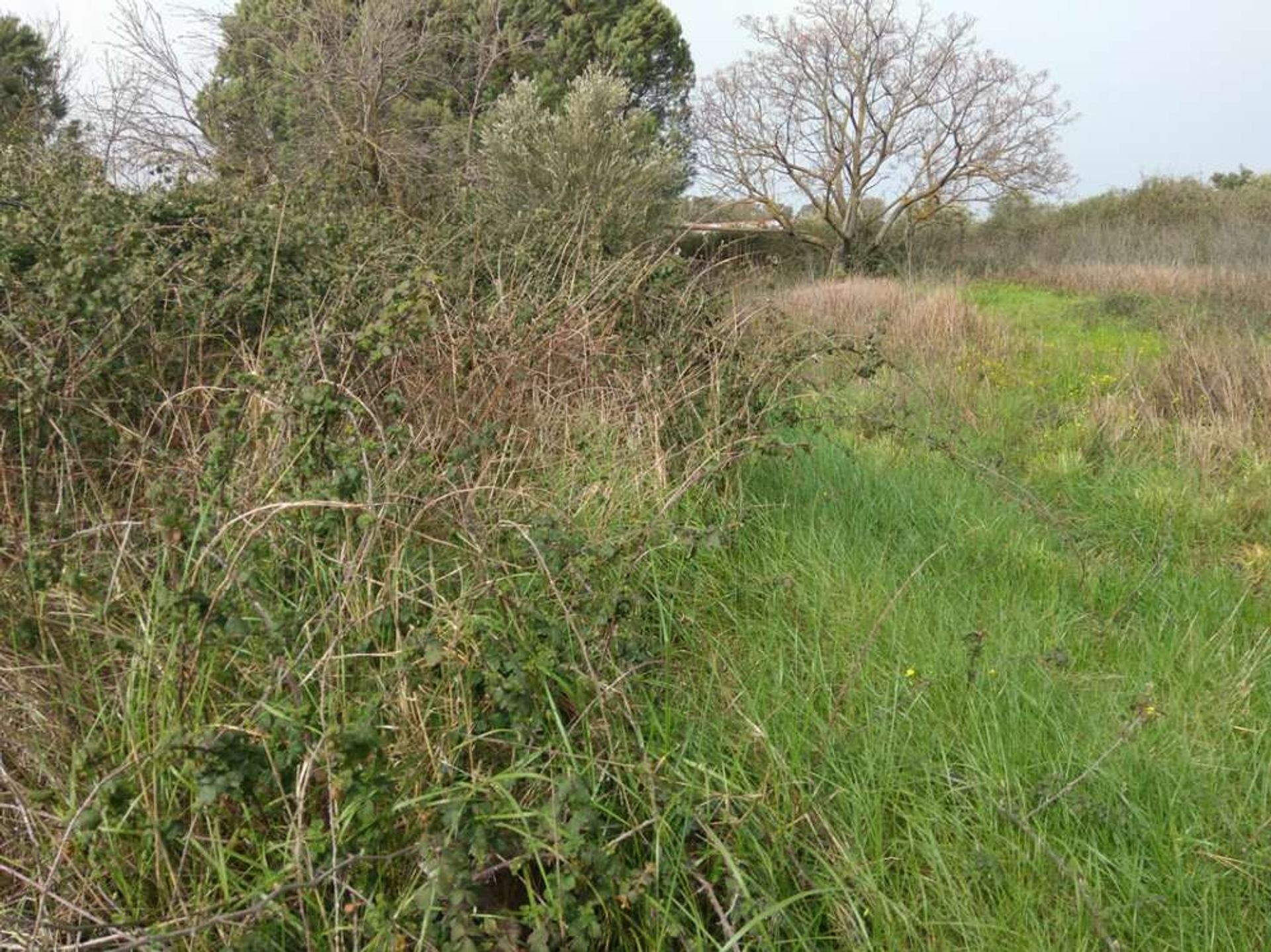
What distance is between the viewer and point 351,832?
1.63 metres

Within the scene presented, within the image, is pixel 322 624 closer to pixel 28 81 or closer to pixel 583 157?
pixel 583 157

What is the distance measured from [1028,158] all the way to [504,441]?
22780 millimetres

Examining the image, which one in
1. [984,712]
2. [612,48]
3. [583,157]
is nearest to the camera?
[984,712]

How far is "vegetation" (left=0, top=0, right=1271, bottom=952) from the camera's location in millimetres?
1642

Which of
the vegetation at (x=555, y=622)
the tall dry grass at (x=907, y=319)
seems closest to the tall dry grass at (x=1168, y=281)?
the tall dry grass at (x=907, y=319)

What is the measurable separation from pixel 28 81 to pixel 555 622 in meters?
23.5

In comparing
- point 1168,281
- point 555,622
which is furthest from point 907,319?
point 555,622

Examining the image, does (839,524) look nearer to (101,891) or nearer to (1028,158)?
(101,891)

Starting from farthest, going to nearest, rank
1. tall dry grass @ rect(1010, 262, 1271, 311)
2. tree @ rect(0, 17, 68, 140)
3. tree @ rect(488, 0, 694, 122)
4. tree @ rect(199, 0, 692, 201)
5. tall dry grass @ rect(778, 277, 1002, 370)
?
tree @ rect(488, 0, 694, 122) → tree @ rect(0, 17, 68, 140) → tree @ rect(199, 0, 692, 201) → tall dry grass @ rect(1010, 262, 1271, 311) → tall dry grass @ rect(778, 277, 1002, 370)

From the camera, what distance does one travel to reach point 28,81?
63.6ft

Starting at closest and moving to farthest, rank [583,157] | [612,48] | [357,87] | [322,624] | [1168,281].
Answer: [322,624], [357,87], [583,157], [1168,281], [612,48]

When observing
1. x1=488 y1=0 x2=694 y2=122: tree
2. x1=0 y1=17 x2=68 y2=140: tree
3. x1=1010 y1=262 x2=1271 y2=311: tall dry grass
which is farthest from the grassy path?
x1=488 y1=0 x2=694 y2=122: tree

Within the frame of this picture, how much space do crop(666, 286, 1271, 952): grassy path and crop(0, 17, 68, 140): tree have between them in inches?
346

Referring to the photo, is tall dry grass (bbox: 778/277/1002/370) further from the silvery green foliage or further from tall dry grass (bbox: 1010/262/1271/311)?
tall dry grass (bbox: 1010/262/1271/311)
